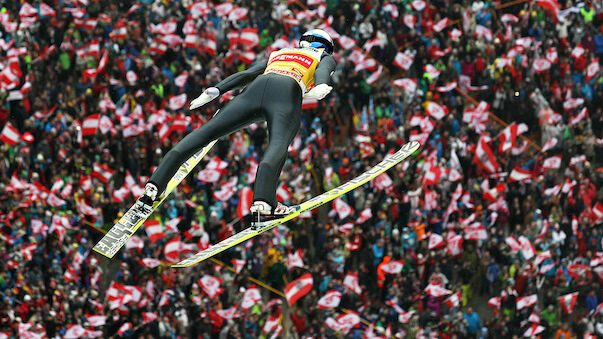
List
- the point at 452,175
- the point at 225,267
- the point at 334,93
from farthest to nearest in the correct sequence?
the point at 334,93 < the point at 452,175 < the point at 225,267

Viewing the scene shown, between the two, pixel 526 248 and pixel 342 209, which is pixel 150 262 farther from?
pixel 526 248

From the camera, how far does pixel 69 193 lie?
18297 millimetres

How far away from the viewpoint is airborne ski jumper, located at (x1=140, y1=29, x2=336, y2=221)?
29.7 ft

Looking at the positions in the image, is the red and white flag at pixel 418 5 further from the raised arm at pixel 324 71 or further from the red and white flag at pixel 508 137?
the raised arm at pixel 324 71

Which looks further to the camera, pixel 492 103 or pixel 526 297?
pixel 492 103

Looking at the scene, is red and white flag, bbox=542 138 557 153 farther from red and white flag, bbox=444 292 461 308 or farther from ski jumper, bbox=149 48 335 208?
ski jumper, bbox=149 48 335 208

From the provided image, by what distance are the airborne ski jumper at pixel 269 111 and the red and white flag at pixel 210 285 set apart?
711cm

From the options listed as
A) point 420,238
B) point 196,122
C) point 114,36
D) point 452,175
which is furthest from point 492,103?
point 114,36

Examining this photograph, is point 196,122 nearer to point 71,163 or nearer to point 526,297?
point 71,163

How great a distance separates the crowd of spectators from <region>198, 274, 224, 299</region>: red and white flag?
65mm

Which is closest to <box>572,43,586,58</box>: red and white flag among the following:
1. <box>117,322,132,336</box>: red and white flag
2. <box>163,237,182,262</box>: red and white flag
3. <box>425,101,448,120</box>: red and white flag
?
<box>425,101,448,120</box>: red and white flag

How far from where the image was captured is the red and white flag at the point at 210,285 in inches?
661

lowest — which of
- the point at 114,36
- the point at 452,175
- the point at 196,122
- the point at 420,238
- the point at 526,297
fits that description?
the point at 526,297

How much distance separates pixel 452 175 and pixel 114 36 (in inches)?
268
